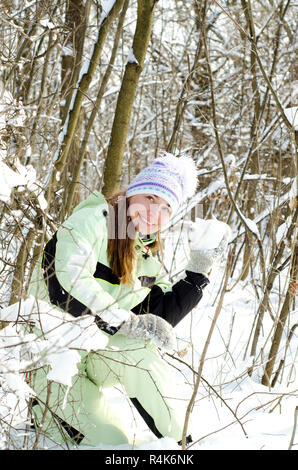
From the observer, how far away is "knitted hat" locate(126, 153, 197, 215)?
205cm

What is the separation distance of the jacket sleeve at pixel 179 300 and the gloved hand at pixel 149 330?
0.26 meters

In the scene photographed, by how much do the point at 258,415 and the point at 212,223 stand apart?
32.9 inches

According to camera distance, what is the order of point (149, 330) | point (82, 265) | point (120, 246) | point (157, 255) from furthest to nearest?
point (157, 255)
point (120, 246)
point (149, 330)
point (82, 265)

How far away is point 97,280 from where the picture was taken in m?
1.98

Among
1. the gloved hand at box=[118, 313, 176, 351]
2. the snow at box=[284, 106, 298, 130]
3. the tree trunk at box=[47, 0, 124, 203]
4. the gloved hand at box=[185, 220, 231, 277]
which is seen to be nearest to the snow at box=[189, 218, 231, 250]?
the gloved hand at box=[185, 220, 231, 277]

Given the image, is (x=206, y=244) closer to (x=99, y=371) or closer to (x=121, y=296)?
(x=121, y=296)

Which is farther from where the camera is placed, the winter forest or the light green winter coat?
the light green winter coat

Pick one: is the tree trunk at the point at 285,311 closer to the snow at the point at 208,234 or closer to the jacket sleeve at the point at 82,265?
the snow at the point at 208,234

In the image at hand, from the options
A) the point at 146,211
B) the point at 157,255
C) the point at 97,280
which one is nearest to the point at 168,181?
the point at 146,211

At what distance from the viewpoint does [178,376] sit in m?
2.73

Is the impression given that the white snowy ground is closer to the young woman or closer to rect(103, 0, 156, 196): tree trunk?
the young woman

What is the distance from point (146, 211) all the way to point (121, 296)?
43cm

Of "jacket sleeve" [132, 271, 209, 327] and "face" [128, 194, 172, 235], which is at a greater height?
"face" [128, 194, 172, 235]

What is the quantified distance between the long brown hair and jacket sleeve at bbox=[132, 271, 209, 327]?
0.70 ft
